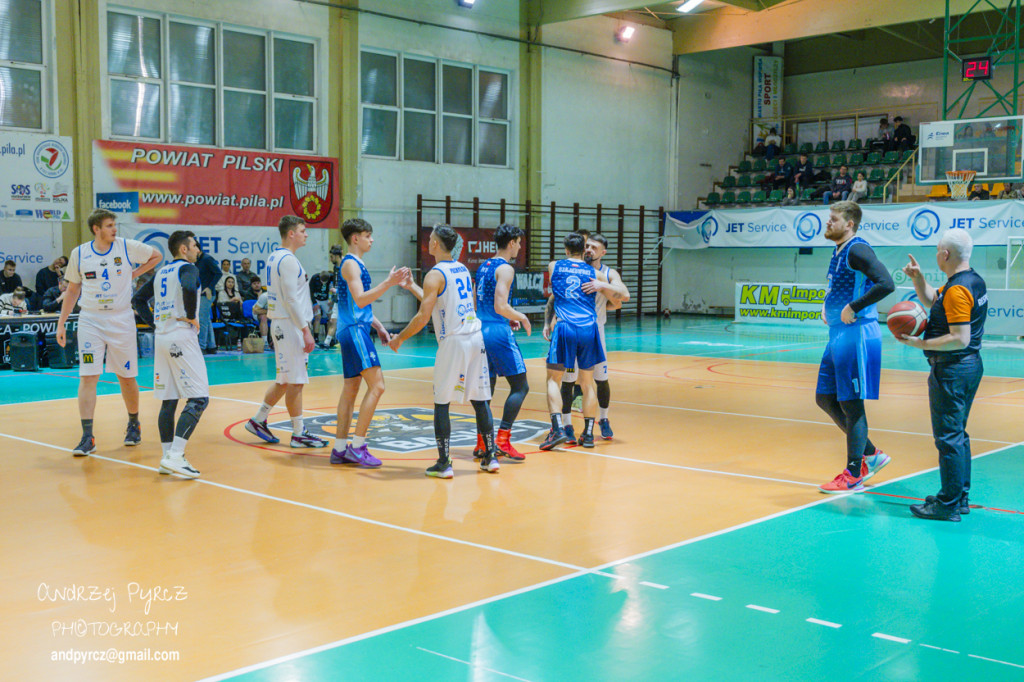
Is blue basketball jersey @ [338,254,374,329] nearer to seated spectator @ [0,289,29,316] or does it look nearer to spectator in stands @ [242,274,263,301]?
seated spectator @ [0,289,29,316]

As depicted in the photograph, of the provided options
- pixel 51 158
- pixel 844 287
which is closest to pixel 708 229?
pixel 51 158

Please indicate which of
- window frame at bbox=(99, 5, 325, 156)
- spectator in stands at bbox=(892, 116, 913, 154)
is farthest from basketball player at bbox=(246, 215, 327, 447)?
spectator in stands at bbox=(892, 116, 913, 154)

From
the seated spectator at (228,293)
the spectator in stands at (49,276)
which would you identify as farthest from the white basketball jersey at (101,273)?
the seated spectator at (228,293)

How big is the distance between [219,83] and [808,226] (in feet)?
50.5

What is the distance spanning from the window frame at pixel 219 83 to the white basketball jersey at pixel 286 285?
41.9 ft

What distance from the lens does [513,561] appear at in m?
5.35

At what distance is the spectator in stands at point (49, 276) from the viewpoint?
1731 cm

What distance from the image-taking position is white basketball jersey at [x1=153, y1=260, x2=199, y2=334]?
745 cm

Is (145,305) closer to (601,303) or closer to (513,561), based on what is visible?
(601,303)

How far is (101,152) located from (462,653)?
17432 millimetres

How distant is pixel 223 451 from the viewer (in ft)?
27.8

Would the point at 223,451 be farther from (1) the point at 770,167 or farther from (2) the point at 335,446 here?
(1) the point at 770,167

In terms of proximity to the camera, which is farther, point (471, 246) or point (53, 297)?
point (471, 246)

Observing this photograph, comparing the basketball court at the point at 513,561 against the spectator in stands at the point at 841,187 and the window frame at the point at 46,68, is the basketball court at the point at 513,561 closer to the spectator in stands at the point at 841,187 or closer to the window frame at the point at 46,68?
the window frame at the point at 46,68
